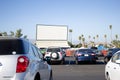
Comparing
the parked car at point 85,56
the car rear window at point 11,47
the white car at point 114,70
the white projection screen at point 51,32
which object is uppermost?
the white projection screen at point 51,32

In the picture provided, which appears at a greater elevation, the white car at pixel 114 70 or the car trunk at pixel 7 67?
the car trunk at pixel 7 67

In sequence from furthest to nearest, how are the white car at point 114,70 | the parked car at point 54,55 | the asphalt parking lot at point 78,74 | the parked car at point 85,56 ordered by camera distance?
the parked car at point 54,55 → the parked car at point 85,56 → the asphalt parking lot at point 78,74 → the white car at point 114,70

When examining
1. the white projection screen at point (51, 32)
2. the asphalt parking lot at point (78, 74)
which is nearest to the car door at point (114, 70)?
the asphalt parking lot at point (78, 74)

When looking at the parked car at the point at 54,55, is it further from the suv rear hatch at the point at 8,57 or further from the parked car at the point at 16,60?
the suv rear hatch at the point at 8,57

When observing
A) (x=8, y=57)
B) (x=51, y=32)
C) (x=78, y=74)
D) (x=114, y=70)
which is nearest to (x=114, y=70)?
(x=114, y=70)

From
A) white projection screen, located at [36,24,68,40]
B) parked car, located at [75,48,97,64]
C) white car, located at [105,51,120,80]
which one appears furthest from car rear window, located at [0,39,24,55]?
white projection screen, located at [36,24,68,40]

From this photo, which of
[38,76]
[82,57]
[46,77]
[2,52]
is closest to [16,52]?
[2,52]

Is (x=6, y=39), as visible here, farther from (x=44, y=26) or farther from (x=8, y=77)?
(x=44, y=26)

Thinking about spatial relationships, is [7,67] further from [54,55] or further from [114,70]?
[54,55]

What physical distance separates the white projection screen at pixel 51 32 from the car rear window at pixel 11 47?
1492 inches

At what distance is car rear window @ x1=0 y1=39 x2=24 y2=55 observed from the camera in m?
7.16

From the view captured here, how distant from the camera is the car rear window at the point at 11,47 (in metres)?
7.16

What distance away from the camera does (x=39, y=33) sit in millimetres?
45500

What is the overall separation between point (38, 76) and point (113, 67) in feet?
11.2
